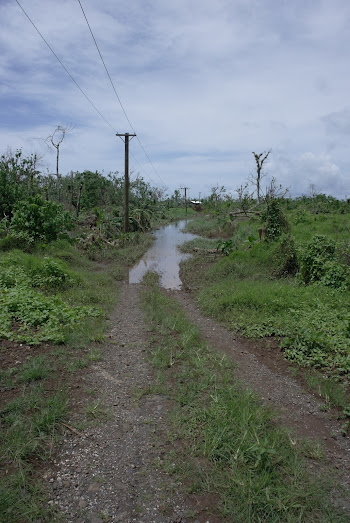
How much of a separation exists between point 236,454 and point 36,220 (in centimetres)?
1101

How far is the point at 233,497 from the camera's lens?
2756mm

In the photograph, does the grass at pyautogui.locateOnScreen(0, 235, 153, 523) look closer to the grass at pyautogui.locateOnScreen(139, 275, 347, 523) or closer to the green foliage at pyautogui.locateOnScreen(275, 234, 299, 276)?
the grass at pyautogui.locateOnScreen(139, 275, 347, 523)

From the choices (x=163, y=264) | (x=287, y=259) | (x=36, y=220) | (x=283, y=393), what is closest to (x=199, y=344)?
(x=283, y=393)

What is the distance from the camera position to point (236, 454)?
3102 millimetres

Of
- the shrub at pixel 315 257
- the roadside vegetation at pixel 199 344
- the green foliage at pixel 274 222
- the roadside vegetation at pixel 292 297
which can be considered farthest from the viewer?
the green foliage at pixel 274 222

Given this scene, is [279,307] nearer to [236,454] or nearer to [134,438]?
[236,454]

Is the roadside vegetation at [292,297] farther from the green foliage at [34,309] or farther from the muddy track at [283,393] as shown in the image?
the green foliage at [34,309]

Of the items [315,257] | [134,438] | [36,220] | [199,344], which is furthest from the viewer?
[36,220]

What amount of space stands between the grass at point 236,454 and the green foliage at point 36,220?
349 inches

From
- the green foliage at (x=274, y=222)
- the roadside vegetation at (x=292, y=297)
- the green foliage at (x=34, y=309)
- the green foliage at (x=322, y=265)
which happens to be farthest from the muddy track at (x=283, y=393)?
the green foliage at (x=274, y=222)

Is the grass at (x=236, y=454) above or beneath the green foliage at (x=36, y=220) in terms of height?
beneath

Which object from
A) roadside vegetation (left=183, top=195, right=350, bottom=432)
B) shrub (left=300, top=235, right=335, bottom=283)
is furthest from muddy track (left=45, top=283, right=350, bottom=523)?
shrub (left=300, top=235, right=335, bottom=283)

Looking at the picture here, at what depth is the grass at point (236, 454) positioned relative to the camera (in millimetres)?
2686

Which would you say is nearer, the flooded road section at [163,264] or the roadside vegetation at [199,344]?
the roadside vegetation at [199,344]
